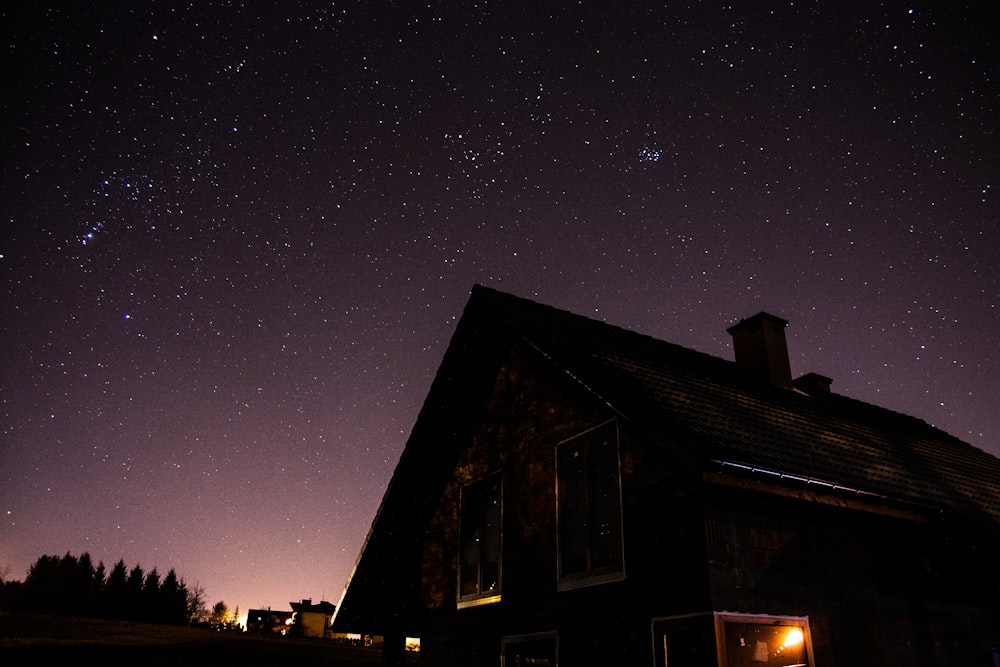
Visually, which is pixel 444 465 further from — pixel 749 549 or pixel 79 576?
pixel 79 576

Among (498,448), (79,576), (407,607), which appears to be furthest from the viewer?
(79,576)

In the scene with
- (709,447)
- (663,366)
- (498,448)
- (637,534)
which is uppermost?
(663,366)

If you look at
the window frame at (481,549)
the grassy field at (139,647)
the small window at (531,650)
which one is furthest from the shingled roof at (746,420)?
the grassy field at (139,647)

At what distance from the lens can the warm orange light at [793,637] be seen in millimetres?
6809

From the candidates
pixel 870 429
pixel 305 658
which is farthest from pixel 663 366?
pixel 305 658

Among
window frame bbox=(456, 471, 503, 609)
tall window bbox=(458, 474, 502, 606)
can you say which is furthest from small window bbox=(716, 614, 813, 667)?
tall window bbox=(458, 474, 502, 606)

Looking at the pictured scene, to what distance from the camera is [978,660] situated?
8.27 metres

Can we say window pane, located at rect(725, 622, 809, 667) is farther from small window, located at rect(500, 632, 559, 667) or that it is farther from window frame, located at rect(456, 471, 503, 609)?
window frame, located at rect(456, 471, 503, 609)

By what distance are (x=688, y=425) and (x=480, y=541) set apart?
5069 mm

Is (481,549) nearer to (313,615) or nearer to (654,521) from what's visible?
(654,521)

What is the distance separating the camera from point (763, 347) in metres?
13.5

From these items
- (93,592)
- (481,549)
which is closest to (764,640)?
(481,549)

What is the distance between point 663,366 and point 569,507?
8.70 feet

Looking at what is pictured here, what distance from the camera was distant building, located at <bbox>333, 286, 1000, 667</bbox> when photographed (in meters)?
6.95
